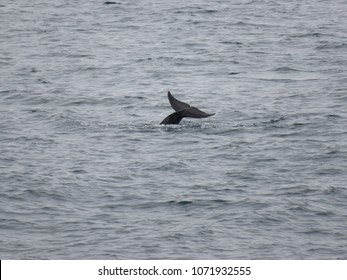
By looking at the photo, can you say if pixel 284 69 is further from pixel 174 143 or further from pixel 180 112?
pixel 174 143

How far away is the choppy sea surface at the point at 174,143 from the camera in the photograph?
15.9m

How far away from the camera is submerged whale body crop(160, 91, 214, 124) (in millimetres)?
21844

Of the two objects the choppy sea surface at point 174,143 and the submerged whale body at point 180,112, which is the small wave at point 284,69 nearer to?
the choppy sea surface at point 174,143

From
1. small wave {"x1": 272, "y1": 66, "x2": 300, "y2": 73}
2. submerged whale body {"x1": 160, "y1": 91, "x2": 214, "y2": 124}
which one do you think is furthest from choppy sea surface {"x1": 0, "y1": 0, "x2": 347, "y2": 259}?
submerged whale body {"x1": 160, "y1": 91, "x2": 214, "y2": 124}

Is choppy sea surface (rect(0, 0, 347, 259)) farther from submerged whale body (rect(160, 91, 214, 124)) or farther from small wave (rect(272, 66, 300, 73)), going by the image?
submerged whale body (rect(160, 91, 214, 124))

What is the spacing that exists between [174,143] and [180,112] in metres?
0.91

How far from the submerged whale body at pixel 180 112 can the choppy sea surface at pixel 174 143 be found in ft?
0.90

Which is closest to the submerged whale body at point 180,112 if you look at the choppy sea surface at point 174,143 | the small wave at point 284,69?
the choppy sea surface at point 174,143

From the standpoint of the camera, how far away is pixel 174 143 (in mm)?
21609

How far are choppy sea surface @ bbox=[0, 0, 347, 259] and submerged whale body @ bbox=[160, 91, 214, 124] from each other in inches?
10.9

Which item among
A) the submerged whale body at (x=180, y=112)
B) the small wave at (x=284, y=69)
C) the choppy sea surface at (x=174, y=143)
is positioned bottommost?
the small wave at (x=284, y=69)

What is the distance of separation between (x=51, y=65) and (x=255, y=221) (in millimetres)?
17396

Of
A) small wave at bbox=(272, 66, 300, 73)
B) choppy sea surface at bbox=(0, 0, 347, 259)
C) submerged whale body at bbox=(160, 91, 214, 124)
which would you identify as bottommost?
small wave at bbox=(272, 66, 300, 73)

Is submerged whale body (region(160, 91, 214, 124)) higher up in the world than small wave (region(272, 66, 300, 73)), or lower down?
higher up
